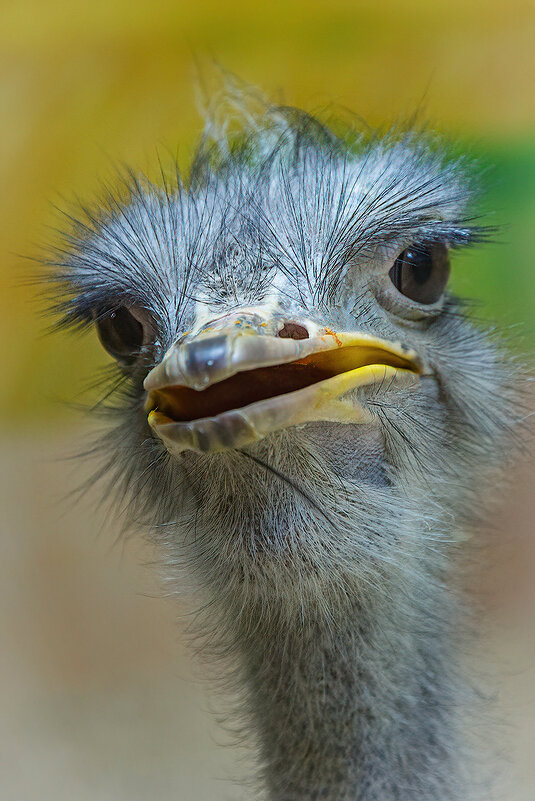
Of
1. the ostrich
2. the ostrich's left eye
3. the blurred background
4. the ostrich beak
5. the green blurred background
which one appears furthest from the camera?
the green blurred background

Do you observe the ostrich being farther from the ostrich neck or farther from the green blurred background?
the green blurred background

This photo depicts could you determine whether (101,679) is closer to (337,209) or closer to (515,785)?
(515,785)

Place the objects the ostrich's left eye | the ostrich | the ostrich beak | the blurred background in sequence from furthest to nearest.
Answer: the blurred background < the ostrich's left eye < the ostrich < the ostrich beak

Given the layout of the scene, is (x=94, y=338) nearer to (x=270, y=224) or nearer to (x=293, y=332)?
(x=270, y=224)

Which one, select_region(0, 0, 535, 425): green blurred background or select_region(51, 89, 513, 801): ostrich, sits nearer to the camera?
select_region(51, 89, 513, 801): ostrich

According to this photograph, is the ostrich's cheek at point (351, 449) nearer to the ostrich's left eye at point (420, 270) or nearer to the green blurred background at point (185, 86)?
the ostrich's left eye at point (420, 270)

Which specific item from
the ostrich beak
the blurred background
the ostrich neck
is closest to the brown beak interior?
the ostrich beak

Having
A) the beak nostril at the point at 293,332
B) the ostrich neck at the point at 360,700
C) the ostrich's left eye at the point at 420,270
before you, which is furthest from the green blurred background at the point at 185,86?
the beak nostril at the point at 293,332
